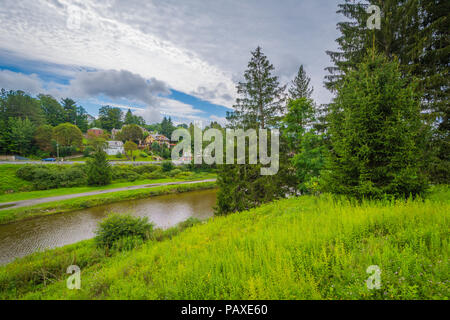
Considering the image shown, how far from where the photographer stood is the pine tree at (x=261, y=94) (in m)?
17.5

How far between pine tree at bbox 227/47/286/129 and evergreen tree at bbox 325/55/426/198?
1119 centimetres

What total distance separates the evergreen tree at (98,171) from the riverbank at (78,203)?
7.73 metres

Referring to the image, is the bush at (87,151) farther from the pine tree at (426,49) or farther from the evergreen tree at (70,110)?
the pine tree at (426,49)

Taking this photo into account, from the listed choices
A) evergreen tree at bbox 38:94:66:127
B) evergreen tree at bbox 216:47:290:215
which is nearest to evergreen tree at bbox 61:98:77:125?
evergreen tree at bbox 38:94:66:127

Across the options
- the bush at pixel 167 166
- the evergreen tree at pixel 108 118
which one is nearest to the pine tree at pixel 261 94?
the bush at pixel 167 166

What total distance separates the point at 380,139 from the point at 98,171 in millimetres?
37789

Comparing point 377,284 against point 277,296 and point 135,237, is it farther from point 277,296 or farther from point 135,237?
point 135,237

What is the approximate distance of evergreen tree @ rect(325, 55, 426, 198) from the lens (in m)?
5.51

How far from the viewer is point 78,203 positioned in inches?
805

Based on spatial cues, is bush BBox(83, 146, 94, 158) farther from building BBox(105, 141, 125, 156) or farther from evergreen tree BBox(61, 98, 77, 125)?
evergreen tree BBox(61, 98, 77, 125)

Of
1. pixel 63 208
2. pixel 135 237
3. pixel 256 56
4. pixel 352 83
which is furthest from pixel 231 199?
pixel 63 208

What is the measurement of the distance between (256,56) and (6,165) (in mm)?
45951

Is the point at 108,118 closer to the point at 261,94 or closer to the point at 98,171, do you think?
the point at 98,171

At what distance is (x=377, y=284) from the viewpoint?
1998 millimetres
